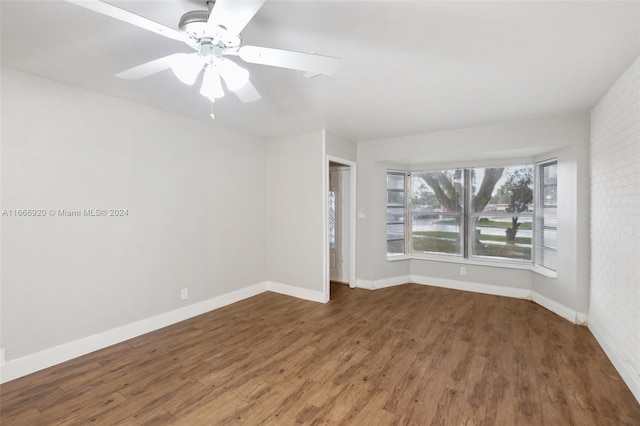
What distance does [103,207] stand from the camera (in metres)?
2.88

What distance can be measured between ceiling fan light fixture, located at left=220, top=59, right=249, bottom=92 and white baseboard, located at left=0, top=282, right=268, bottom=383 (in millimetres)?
2788

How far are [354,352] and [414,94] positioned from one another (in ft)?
8.50

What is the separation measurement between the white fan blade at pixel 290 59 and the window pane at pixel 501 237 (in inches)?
171

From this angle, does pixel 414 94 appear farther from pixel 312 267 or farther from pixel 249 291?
pixel 249 291

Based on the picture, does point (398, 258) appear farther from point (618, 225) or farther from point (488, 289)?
point (618, 225)

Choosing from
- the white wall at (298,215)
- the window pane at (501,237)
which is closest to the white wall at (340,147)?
the white wall at (298,215)

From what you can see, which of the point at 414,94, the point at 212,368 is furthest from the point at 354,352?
the point at 414,94

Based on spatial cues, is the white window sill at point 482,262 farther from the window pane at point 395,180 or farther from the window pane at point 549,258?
the window pane at point 395,180

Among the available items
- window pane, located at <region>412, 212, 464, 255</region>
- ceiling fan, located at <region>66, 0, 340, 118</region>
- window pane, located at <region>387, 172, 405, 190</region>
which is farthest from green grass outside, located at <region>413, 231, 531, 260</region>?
ceiling fan, located at <region>66, 0, 340, 118</region>

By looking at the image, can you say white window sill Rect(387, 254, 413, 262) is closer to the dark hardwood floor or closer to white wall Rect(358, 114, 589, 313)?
white wall Rect(358, 114, 589, 313)

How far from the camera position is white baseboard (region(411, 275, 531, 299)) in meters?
4.34

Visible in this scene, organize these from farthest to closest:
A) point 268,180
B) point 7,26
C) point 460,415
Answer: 1. point 268,180
2. point 460,415
3. point 7,26

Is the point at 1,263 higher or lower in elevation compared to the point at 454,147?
lower

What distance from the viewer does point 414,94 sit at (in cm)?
282
